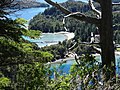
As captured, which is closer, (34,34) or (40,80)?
(40,80)

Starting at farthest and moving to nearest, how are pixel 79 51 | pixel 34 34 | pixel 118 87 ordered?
pixel 34 34
pixel 79 51
pixel 118 87

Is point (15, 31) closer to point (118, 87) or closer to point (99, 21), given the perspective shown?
point (99, 21)

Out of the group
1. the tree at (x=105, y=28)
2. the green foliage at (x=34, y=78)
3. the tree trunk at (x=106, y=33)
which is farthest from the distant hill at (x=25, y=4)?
the tree trunk at (x=106, y=33)

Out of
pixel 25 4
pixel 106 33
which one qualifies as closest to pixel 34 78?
pixel 106 33

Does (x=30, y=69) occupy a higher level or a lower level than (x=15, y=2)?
lower

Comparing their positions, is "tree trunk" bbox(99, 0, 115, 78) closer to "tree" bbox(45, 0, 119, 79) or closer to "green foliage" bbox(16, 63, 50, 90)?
"tree" bbox(45, 0, 119, 79)

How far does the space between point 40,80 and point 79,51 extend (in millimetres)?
765

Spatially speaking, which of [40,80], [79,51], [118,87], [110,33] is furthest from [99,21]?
[118,87]

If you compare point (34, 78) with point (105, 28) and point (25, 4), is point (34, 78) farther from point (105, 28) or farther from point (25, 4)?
point (25, 4)

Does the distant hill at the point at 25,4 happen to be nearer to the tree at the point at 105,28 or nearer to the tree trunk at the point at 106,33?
the tree at the point at 105,28

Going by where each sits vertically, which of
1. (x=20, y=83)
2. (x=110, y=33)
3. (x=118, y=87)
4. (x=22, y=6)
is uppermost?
(x=22, y=6)

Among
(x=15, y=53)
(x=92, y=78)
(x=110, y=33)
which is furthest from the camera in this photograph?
(x=15, y=53)

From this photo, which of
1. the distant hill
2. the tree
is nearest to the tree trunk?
the tree

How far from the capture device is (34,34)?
21.2ft
